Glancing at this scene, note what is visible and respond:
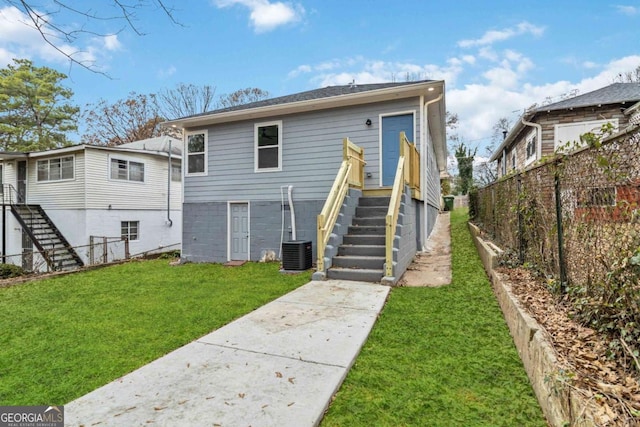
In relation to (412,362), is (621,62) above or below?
above

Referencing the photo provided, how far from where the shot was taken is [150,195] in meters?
15.6

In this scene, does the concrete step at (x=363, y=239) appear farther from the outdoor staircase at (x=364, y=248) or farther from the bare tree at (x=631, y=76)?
the bare tree at (x=631, y=76)

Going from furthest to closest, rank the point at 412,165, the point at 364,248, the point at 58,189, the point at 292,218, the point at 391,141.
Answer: the point at 58,189, the point at 292,218, the point at 391,141, the point at 412,165, the point at 364,248

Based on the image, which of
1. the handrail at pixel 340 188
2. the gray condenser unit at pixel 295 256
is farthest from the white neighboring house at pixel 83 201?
the handrail at pixel 340 188

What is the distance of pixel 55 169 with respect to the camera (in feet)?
47.1

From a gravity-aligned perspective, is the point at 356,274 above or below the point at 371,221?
below

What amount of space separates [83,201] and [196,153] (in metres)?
7.04

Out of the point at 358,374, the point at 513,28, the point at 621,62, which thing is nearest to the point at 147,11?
the point at 358,374

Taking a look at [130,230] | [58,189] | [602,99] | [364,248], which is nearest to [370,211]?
[364,248]

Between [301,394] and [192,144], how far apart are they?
928 cm

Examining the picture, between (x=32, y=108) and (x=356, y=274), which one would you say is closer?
(x=356, y=274)

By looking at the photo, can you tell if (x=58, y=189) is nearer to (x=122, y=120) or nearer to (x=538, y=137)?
(x=122, y=120)

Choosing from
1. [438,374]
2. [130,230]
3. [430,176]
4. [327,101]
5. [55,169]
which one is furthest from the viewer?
[130,230]

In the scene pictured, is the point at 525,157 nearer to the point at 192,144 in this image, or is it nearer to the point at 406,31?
the point at 406,31
